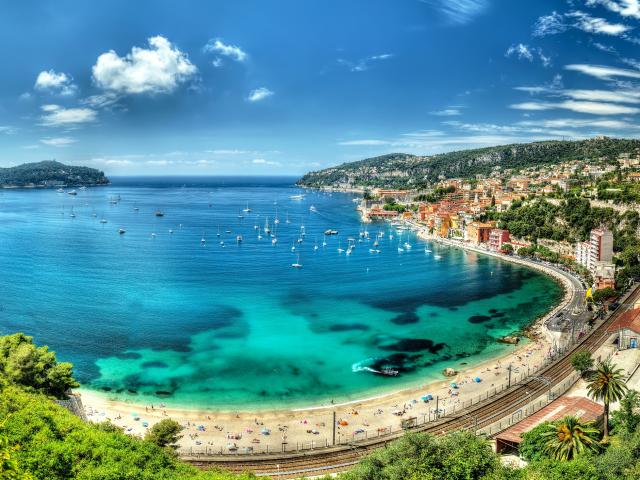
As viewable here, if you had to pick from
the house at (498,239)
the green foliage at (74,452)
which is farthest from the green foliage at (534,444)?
the house at (498,239)

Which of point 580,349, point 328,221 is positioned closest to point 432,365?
point 580,349

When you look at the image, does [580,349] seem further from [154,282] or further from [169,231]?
[169,231]

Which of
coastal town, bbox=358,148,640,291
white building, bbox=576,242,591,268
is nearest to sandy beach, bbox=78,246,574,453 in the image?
coastal town, bbox=358,148,640,291

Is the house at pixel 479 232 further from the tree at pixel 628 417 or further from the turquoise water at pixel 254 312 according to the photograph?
the tree at pixel 628 417

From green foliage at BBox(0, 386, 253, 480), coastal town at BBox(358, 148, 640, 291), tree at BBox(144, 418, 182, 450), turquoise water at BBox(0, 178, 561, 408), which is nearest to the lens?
green foliage at BBox(0, 386, 253, 480)

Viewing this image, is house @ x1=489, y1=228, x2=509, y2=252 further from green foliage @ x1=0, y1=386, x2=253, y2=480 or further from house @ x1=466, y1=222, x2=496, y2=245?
green foliage @ x1=0, y1=386, x2=253, y2=480

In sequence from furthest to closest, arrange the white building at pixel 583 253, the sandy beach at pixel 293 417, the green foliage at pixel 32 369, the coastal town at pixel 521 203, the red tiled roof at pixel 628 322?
the white building at pixel 583 253, the coastal town at pixel 521 203, the red tiled roof at pixel 628 322, the sandy beach at pixel 293 417, the green foliage at pixel 32 369

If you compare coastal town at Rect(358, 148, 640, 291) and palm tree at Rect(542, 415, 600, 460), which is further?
coastal town at Rect(358, 148, 640, 291)
